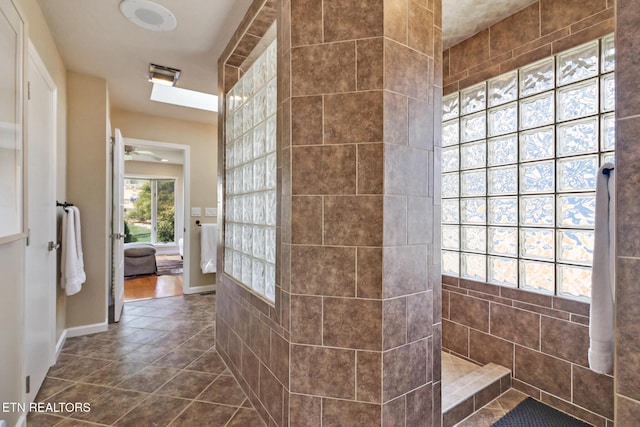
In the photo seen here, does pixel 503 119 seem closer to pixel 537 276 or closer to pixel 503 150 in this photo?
pixel 503 150

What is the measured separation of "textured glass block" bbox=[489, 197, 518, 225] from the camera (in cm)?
207

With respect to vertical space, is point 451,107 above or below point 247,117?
above

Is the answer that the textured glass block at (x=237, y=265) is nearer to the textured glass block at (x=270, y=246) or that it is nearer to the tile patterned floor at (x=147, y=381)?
the textured glass block at (x=270, y=246)

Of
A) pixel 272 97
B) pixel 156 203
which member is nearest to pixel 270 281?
pixel 272 97

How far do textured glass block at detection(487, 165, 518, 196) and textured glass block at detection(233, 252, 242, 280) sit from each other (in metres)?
1.87

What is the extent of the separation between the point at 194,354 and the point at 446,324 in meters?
2.06

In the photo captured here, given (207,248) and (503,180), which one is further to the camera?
(207,248)

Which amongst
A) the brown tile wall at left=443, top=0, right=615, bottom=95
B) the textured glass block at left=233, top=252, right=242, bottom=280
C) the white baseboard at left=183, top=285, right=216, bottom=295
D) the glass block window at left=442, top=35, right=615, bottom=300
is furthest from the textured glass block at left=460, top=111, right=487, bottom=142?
the white baseboard at left=183, top=285, right=216, bottom=295

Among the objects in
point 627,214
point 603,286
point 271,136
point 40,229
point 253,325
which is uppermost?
point 271,136

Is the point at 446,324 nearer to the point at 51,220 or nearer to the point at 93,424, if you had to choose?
the point at 93,424

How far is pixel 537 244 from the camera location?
1.95 meters

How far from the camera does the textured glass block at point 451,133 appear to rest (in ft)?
8.02

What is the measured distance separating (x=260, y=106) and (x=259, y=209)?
0.62m

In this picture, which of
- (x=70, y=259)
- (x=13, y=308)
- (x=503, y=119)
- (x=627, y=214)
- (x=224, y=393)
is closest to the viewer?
(x=627, y=214)
